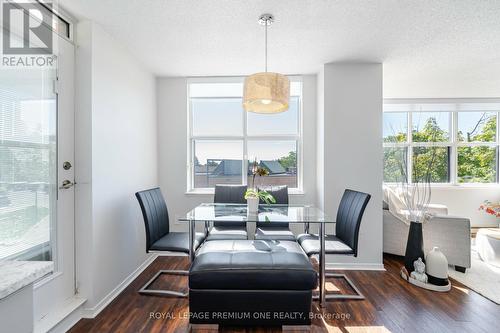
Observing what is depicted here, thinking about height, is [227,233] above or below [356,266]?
above

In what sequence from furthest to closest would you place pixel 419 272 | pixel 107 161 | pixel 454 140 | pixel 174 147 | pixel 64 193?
pixel 454 140 → pixel 174 147 → pixel 419 272 → pixel 107 161 → pixel 64 193

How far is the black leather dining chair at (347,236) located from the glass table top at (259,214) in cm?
25

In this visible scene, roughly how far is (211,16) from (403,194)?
121 inches

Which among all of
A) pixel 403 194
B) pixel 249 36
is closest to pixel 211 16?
pixel 249 36

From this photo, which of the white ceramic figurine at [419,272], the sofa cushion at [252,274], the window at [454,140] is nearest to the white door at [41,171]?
the sofa cushion at [252,274]

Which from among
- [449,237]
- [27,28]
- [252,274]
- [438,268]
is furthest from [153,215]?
[449,237]

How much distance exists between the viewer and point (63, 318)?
1.76 meters

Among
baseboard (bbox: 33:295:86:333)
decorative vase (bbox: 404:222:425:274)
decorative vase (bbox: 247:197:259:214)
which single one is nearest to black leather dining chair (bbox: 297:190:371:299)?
decorative vase (bbox: 247:197:259:214)

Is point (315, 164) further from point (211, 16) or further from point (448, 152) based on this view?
point (448, 152)

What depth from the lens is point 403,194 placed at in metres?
3.10

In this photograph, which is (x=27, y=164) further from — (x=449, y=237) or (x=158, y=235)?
(x=449, y=237)

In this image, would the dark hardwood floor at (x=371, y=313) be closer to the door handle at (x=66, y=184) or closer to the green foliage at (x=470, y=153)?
the door handle at (x=66, y=184)

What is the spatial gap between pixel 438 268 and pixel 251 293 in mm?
2011

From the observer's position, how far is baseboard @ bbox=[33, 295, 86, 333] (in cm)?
165
